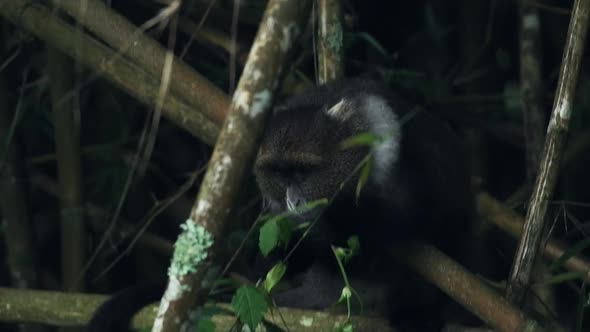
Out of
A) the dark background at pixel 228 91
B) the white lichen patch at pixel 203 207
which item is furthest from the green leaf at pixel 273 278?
the dark background at pixel 228 91

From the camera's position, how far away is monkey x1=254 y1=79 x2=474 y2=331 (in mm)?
3650

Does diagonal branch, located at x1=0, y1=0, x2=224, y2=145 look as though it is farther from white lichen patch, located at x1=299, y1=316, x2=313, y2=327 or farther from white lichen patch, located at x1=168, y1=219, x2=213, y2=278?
white lichen patch, located at x1=168, y1=219, x2=213, y2=278

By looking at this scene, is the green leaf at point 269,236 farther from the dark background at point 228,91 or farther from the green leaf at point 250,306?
the dark background at point 228,91

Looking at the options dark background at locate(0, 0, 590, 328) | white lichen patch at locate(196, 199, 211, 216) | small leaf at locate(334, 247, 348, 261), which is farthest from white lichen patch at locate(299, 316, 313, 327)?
white lichen patch at locate(196, 199, 211, 216)

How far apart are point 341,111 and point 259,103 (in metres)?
1.77

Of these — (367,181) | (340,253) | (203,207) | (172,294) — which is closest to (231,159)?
(203,207)

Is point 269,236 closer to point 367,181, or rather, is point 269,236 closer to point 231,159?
point 231,159

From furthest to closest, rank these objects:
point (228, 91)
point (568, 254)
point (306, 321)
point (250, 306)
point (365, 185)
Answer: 1. point (228, 91)
2. point (365, 185)
3. point (306, 321)
4. point (568, 254)
5. point (250, 306)

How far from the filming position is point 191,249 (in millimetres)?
1964

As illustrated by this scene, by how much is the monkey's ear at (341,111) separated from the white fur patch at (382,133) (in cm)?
7

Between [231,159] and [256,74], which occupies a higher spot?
[256,74]

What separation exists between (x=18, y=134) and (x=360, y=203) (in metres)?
1.86

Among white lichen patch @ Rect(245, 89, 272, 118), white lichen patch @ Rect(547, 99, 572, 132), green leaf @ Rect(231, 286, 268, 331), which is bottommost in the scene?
green leaf @ Rect(231, 286, 268, 331)

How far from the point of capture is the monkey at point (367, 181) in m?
3.65
